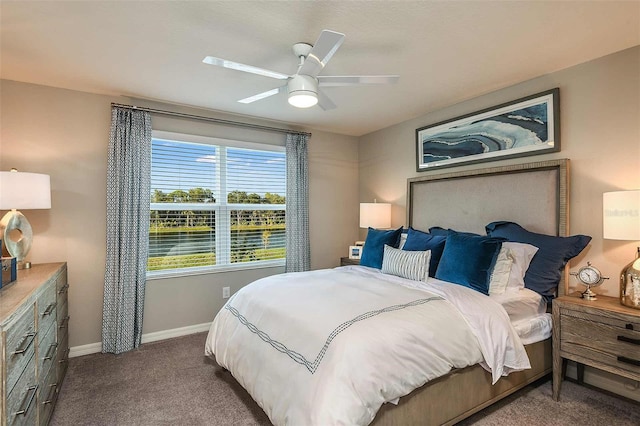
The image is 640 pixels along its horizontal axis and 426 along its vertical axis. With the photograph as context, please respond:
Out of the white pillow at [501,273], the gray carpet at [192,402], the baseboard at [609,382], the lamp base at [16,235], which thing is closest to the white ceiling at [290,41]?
the lamp base at [16,235]

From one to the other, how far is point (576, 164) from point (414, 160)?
1715 mm

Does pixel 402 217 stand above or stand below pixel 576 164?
below

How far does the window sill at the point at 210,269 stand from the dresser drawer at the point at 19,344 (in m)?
1.81

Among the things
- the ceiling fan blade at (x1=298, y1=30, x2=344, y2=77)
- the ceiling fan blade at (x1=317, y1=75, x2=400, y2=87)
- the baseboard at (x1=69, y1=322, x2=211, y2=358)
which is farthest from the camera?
the baseboard at (x1=69, y1=322, x2=211, y2=358)

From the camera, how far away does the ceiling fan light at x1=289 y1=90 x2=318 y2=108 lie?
214 cm

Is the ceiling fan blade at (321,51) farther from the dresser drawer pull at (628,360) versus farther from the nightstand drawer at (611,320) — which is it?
the dresser drawer pull at (628,360)

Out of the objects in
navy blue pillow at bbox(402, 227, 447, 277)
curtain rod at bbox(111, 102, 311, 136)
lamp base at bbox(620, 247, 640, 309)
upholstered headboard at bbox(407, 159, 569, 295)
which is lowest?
lamp base at bbox(620, 247, 640, 309)

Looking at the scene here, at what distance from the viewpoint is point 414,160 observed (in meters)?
4.02

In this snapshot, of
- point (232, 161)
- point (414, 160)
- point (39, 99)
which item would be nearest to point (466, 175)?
point (414, 160)

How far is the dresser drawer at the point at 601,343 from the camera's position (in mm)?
1906

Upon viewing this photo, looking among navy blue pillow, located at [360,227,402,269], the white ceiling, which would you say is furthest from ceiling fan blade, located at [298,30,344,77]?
navy blue pillow, located at [360,227,402,269]

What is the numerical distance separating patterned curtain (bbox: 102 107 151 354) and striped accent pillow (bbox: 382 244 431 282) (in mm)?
2484

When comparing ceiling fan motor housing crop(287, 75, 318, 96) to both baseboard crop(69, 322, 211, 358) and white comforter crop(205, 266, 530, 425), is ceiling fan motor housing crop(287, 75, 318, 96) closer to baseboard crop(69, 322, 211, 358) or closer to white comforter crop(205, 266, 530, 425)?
white comforter crop(205, 266, 530, 425)

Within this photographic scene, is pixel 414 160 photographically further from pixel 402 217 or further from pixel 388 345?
pixel 388 345
